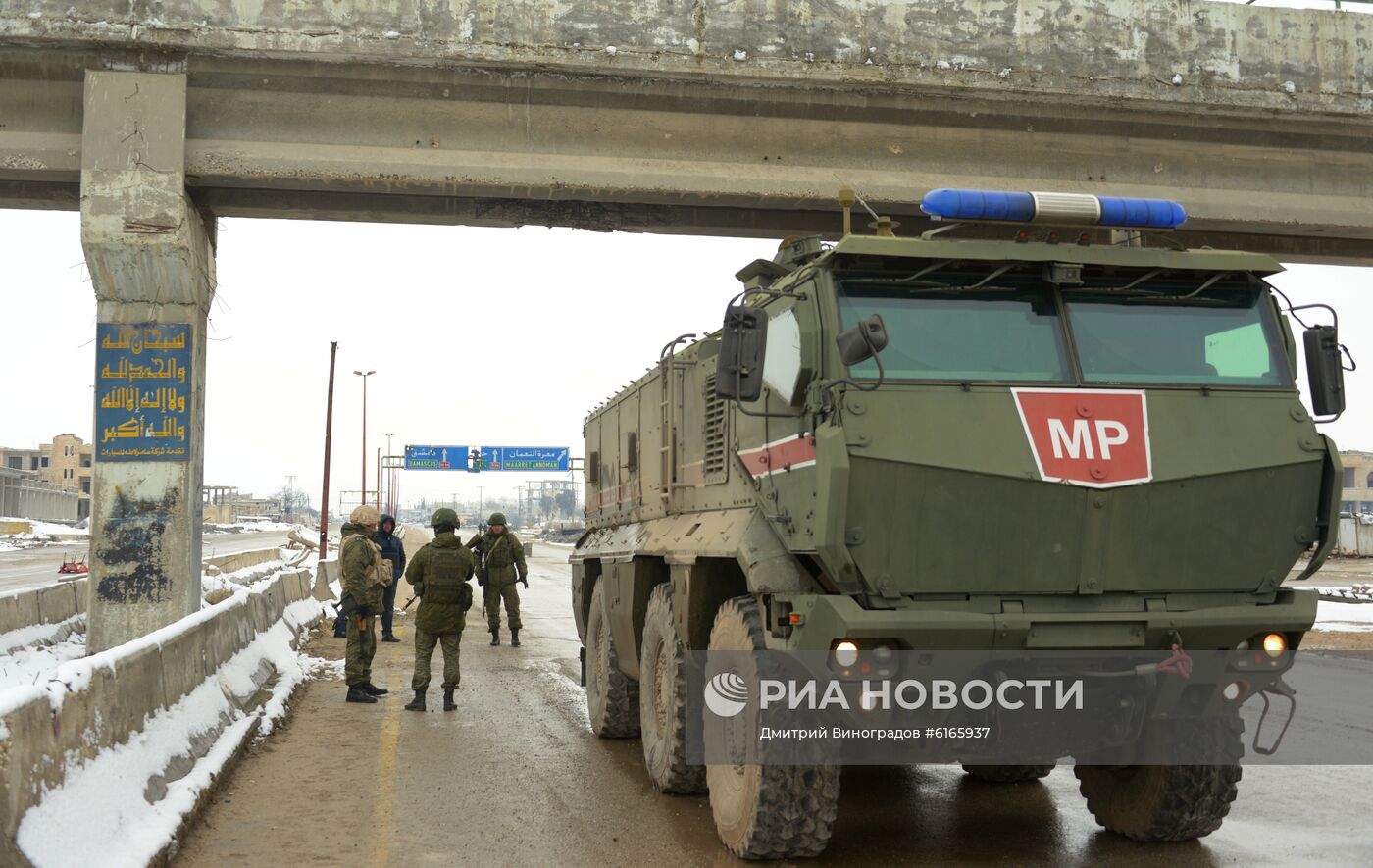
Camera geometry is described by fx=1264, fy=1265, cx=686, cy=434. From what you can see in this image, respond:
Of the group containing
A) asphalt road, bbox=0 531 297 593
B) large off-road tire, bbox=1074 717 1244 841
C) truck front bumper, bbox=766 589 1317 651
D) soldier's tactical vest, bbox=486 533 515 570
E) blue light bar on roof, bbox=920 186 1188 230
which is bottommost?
asphalt road, bbox=0 531 297 593

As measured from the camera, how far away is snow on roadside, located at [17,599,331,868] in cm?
520

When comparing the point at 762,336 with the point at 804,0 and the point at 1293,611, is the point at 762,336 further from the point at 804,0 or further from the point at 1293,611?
the point at 804,0

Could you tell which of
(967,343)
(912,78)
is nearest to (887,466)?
(967,343)

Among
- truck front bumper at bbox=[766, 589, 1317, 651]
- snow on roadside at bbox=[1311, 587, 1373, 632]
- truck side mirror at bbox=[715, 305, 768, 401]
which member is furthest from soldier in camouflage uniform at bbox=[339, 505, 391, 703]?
snow on roadside at bbox=[1311, 587, 1373, 632]

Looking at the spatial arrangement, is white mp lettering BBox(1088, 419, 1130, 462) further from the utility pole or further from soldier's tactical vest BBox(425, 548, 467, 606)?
the utility pole

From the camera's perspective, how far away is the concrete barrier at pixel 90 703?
492 centimetres

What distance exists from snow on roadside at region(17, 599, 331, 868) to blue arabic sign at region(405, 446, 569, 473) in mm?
67579

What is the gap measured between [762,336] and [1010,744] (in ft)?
7.41

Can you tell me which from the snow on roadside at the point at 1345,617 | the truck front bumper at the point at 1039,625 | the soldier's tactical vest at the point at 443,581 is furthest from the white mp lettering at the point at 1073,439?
the snow on roadside at the point at 1345,617

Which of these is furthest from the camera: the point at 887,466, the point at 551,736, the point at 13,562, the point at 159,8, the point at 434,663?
the point at 13,562

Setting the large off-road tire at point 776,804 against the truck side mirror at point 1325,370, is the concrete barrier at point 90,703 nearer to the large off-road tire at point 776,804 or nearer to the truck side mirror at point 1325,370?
the large off-road tire at point 776,804

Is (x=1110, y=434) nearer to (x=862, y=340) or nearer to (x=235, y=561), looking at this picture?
(x=862, y=340)

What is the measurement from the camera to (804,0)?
13.6m

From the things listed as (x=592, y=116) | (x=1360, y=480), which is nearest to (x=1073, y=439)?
(x=592, y=116)
